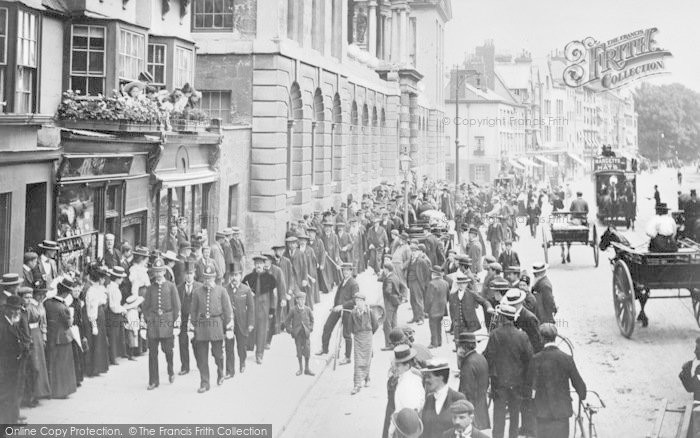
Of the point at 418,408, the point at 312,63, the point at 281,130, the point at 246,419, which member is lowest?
the point at 246,419

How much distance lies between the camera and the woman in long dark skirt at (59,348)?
43.7 feet

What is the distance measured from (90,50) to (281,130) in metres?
9.19

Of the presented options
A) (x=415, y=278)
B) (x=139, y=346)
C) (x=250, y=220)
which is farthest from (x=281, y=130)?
(x=139, y=346)

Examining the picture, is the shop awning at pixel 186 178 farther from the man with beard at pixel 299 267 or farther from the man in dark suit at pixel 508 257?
the man in dark suit at pixel 508 257

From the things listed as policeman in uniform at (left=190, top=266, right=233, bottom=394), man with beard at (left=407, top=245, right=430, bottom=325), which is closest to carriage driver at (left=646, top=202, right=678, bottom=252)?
man with beard at (left=407, top=245, right=430, bottom=325)

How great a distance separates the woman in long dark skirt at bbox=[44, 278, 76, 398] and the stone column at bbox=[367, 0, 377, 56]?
41.8 metres

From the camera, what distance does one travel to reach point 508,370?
11453 mm

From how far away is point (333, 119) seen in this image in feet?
124

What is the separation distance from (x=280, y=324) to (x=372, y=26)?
37.3 m

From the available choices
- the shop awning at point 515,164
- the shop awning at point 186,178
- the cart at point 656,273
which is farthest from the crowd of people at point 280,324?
the shop awning at point 515,164

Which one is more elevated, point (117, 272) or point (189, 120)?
point (189, 120)

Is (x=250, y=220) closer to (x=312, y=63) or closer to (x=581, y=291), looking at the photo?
(x=312, y=63)

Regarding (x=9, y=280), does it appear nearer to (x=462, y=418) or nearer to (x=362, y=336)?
(x=362, y=336)

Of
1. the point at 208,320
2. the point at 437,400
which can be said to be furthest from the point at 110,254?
the point at 437,400
